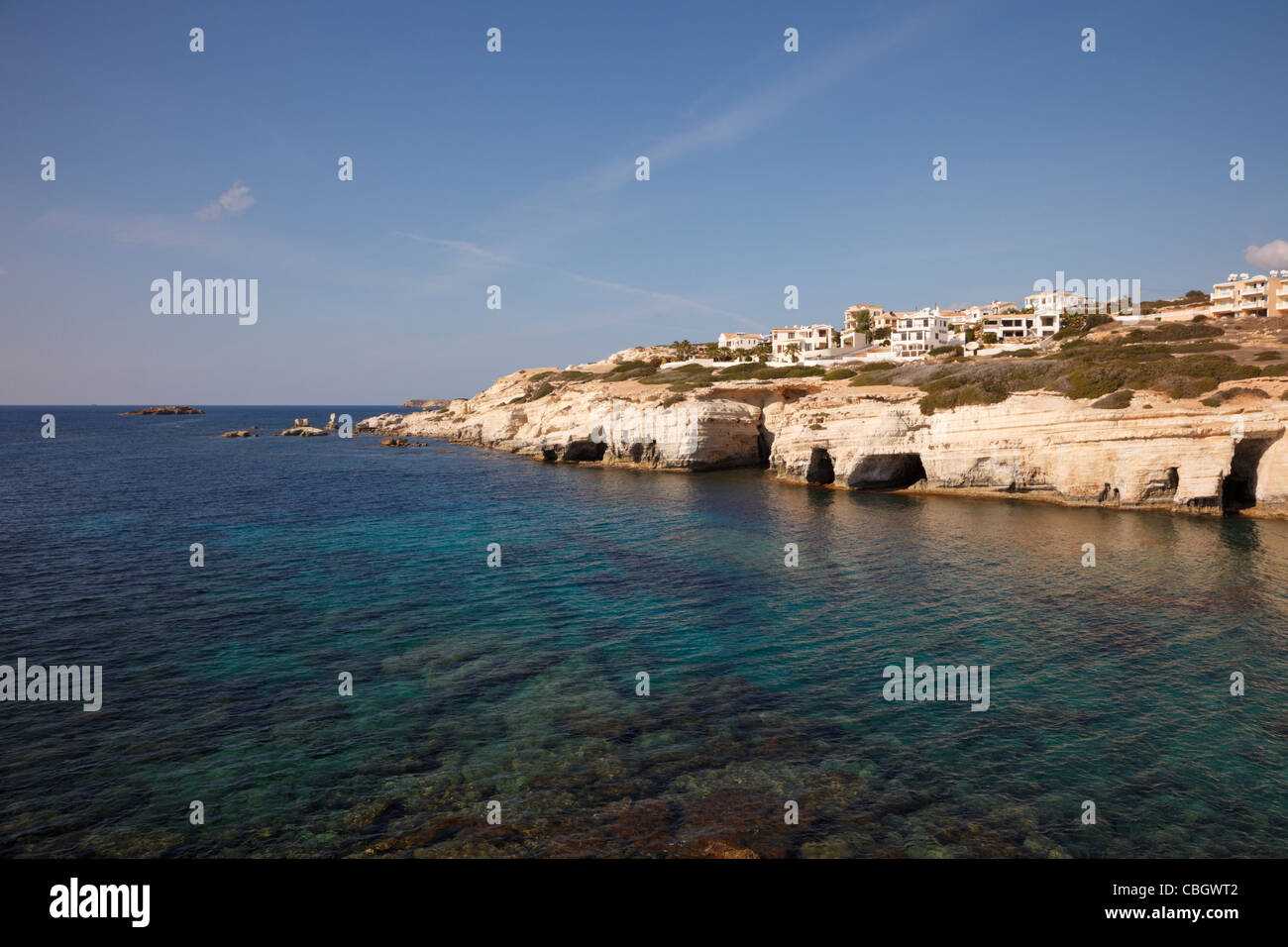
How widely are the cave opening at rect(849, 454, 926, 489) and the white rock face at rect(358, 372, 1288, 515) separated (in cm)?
10

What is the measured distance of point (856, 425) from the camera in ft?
159

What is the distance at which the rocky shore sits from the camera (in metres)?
34.4

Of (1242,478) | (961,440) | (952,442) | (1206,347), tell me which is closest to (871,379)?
(952,442)

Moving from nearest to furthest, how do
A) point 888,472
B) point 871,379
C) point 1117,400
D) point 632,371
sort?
point 1117,400
point 888,472
point 871,379
point 632,371

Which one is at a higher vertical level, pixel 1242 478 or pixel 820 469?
pixel 820 469

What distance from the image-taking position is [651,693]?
52.4 feet

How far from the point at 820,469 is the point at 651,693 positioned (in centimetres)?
3939

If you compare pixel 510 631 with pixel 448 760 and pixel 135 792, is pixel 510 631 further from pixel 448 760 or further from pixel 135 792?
pixel 135 792

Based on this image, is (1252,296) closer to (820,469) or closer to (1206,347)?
(1206,347)

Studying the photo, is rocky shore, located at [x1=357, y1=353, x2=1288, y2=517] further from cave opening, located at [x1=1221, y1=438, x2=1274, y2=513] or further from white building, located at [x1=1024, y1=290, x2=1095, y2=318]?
white building, located at [x1=1024, y1=290, x2=1095, y2=318]

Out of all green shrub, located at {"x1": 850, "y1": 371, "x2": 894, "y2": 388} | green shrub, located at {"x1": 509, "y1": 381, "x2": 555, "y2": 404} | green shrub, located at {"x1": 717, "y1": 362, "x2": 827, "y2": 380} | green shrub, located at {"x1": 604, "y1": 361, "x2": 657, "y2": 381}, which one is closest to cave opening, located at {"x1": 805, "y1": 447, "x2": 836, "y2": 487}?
green shrub, located at {"x1": 850, "y1": 371, "x2": 894, "y2": 388}
